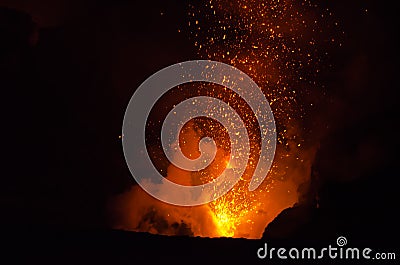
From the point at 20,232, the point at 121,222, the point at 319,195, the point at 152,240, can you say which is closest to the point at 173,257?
the point at 152,240

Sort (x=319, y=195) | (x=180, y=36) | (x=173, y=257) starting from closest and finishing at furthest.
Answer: (x=173, y=257), (x=319, y=195), (x=180, y=36)

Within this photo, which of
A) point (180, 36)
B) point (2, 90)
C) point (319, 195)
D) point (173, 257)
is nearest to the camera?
point (173, 257)

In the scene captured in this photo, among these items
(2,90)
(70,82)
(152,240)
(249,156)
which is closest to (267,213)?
(249,156)

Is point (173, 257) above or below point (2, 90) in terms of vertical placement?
below

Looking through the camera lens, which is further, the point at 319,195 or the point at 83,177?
the point at 83,177

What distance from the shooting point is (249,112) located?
787 cm

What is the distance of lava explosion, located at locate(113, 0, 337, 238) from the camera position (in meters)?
7.28

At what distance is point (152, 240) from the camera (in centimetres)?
295

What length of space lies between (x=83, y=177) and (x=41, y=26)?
2.28 meters

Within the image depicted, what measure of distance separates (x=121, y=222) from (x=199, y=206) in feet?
4.15

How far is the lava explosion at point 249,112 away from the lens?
7279mm

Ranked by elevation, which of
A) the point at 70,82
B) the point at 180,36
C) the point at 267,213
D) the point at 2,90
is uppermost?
the point at 180,36

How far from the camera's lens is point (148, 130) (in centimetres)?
795

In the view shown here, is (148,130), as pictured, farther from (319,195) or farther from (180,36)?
(319,195)
